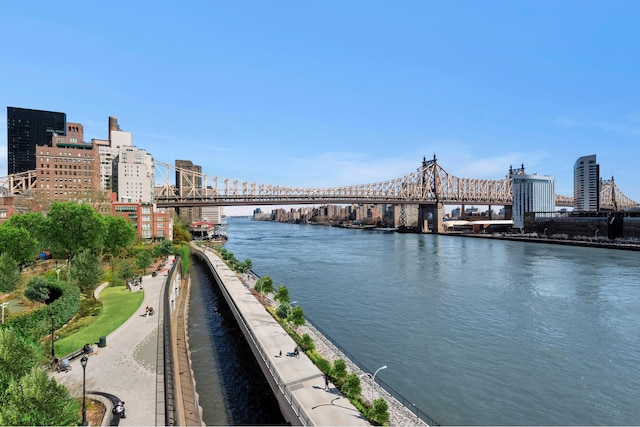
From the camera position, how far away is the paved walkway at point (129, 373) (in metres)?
13.3

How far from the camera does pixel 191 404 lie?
15641 millimetres

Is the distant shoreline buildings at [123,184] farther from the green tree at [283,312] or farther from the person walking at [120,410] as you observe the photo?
the person walking at [120,410]

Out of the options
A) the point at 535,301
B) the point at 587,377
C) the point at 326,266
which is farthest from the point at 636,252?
the point at 587,377

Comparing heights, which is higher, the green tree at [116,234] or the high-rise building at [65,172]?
the high-rise building at [65,172]

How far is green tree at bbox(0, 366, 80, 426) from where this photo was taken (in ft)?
33.2

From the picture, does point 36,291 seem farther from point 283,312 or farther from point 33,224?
point 33,224

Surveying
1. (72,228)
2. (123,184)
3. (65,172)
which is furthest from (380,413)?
(65,172)

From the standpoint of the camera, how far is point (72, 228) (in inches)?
1481

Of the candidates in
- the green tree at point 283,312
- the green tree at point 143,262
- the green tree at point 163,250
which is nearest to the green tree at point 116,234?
the green tree at point 143,262

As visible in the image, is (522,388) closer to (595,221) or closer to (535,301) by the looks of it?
(535,301)

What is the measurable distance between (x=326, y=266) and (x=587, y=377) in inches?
1647

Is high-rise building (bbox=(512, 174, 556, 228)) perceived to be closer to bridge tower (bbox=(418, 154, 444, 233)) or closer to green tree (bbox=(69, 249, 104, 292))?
bridge tower (bbox=(418, 154, 444, 233))

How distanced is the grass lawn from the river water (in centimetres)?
646

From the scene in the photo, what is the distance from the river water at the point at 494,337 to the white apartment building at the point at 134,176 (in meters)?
73.3
